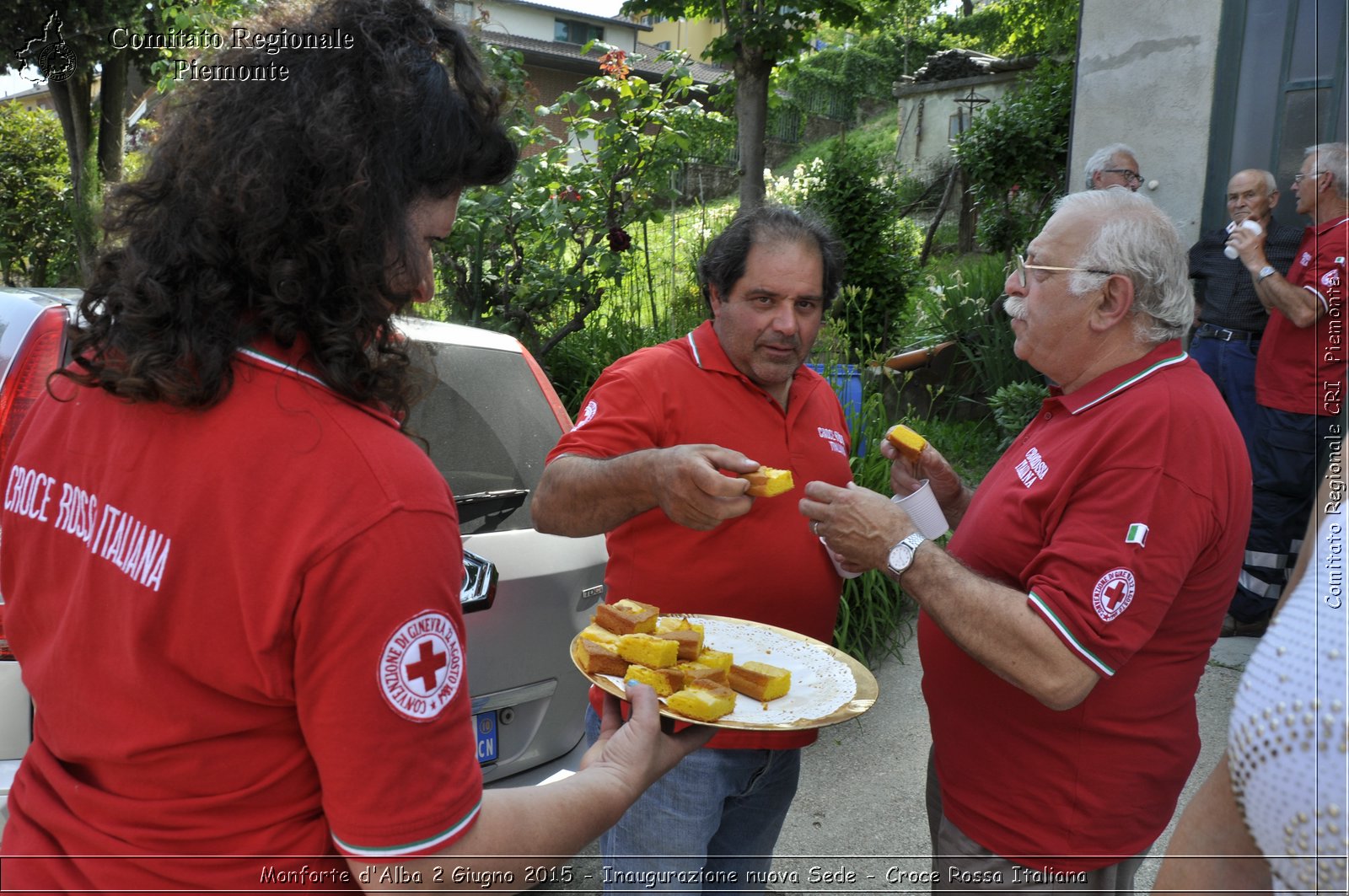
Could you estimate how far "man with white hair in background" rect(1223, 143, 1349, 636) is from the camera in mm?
4855

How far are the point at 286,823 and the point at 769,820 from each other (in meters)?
1.69

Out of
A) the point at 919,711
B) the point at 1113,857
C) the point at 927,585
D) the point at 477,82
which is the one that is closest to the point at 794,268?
the point at 927,585

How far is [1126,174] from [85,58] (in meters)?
16.1

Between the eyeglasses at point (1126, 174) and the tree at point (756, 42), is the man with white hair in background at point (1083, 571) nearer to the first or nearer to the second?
the eyeglasses at point (1126, 174)

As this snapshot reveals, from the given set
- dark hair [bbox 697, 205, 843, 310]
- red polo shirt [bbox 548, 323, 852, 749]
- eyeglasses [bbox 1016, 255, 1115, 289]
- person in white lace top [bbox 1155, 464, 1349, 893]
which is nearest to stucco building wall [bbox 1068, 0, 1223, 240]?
dark hair [bbox 697, 205, 843, 310]

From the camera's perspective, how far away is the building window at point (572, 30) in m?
43.0

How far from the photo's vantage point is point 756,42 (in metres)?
8.41

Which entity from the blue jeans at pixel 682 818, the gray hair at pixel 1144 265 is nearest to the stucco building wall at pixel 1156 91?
the gray hair at pixel 1144 265

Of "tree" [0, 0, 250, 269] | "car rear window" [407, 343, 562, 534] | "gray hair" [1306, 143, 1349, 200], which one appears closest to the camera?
"car rear window" [407, 343, 562, 534]

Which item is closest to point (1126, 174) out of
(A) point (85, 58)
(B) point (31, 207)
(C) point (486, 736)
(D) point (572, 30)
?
(C) point (486, 736)

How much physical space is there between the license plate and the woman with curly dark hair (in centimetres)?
164

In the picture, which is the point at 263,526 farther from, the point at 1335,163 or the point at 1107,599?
the point at 1335,163

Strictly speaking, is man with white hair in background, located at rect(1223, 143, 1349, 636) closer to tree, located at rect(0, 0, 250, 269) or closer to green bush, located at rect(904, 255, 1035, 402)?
green bush, located at rect(904, 255, 1035, 402)

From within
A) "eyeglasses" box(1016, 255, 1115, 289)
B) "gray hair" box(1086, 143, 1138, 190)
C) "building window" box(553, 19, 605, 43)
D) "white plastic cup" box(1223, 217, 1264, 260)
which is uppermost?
"building window" box(553, 19, 605, 43)
